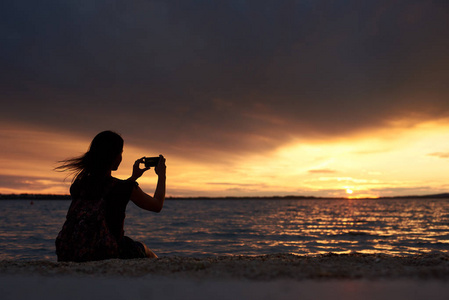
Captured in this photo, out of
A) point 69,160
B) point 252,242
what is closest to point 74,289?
point 69,160

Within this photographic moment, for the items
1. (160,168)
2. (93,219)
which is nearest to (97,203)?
(93,219)

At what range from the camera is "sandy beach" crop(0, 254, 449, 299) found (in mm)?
A: 2521

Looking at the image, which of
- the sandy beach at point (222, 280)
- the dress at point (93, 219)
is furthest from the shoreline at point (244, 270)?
the dress at point (93, 219)

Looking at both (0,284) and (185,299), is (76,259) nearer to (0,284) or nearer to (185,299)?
(0,284)

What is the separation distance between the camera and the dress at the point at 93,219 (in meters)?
3.63

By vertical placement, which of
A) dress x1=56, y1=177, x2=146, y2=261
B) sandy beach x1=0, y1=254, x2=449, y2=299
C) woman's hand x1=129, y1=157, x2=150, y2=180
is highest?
woman's hand x1=129, y1=157, x2=150, y2=180

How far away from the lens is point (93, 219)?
3617 millimetres

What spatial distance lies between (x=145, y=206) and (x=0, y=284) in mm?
1537

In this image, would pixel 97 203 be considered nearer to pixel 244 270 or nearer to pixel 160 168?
pixel 160 168

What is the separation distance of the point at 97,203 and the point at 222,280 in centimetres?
171

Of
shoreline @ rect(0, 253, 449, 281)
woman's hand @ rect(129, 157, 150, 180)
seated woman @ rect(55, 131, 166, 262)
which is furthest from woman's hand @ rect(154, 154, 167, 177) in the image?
shoreline @ rect(0, 253, 449, 281)

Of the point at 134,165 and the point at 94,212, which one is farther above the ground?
the point at 134,165

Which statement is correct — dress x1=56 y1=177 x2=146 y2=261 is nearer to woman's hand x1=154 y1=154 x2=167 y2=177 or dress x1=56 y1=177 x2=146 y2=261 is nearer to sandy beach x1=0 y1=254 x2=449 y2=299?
sandy beach x1=0 y1=254 x2=449 y2=299

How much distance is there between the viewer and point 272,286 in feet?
8.83
